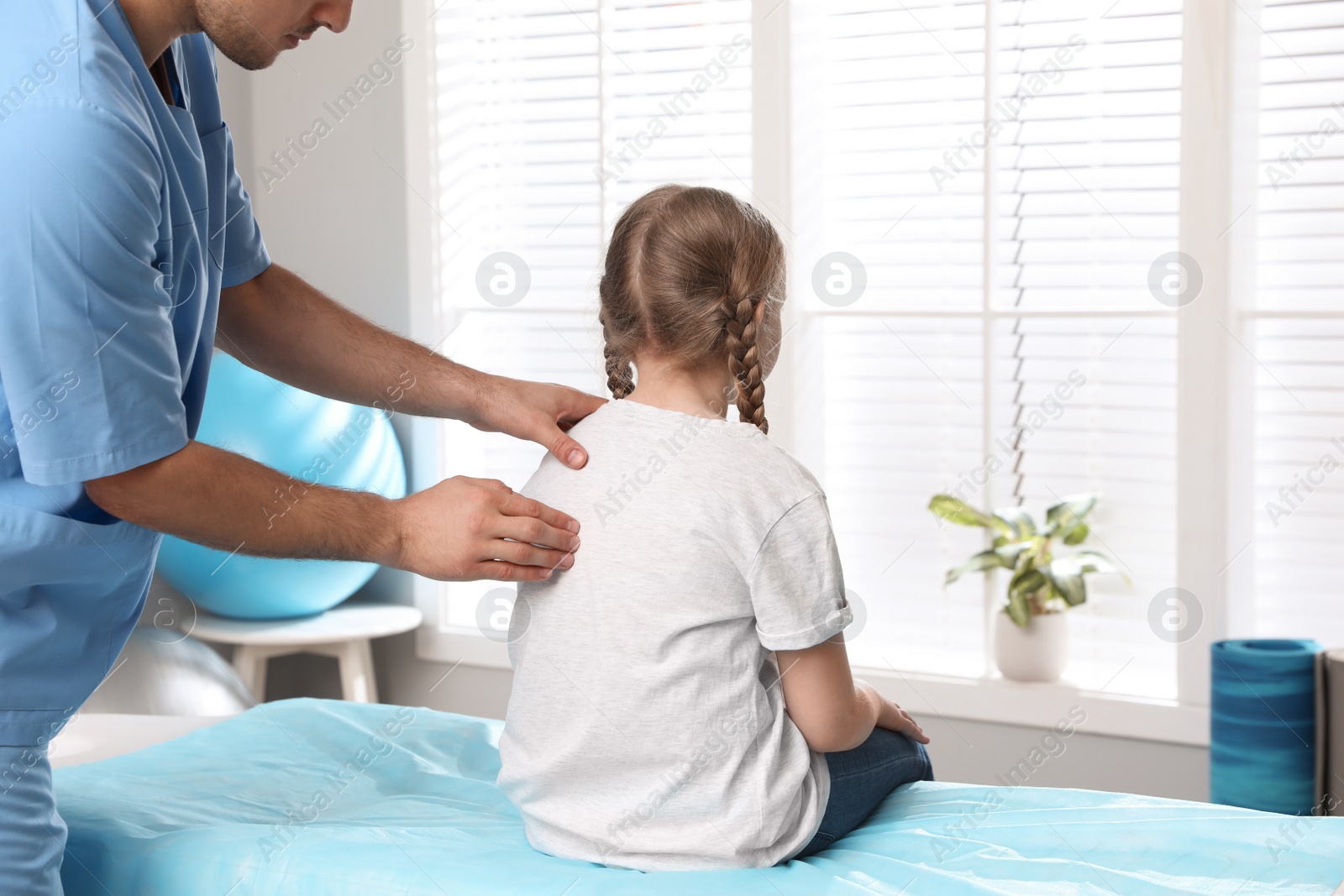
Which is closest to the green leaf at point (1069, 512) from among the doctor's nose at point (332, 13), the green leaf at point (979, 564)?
the green leaf at point (979, 564)

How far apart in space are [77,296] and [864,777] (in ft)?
2.83

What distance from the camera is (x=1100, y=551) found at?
7.64 feet

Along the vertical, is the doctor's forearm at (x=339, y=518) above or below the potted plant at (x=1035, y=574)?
above

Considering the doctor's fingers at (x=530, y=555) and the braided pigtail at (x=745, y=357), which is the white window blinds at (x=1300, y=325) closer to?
the braided pigtail at (x=745, y=357)

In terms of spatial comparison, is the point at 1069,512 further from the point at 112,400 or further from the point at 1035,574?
the point at 112,400

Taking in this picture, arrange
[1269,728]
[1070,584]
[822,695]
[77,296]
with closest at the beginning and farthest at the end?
[77,296]
[822,695]
[1269,728]
[1070,584]

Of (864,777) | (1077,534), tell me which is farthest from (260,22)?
(1077,534)

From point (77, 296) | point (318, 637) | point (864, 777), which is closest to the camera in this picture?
point (77, 296)

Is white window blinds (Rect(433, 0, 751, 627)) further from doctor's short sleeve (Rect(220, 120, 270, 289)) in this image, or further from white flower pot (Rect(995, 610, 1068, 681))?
doctor's short sleeve (Rect(220, 120, 270, 289))

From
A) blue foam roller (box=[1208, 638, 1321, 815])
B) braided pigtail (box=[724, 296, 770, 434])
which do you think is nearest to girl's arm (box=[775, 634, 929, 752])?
braided pigtail (box=[724, 296, 770, 434])

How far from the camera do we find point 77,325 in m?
0.89

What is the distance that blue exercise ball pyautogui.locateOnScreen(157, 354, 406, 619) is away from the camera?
2.39 metres

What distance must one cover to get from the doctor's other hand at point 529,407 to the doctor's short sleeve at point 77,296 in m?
0.42

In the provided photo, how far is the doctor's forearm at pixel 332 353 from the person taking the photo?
1.37 metres
